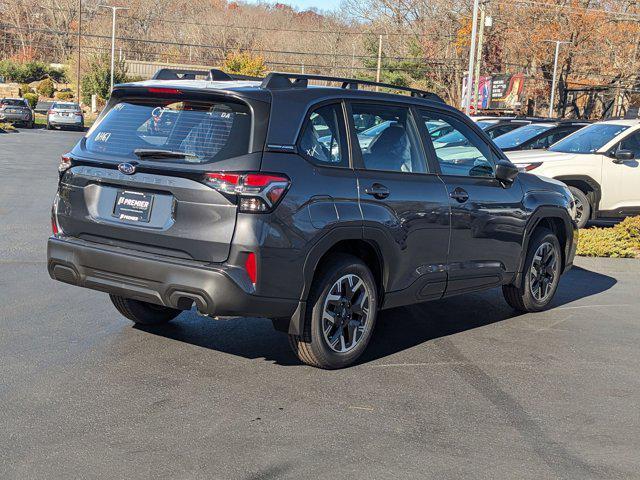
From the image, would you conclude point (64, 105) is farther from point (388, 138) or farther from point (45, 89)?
point (388, 138)

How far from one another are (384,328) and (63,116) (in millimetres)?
43489

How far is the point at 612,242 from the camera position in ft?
38.5

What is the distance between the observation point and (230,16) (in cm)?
11500

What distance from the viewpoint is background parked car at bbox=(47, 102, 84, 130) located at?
47438 millimetres

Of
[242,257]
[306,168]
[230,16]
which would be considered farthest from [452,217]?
[230,16]

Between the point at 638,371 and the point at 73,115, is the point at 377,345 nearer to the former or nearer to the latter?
the point at 638,371

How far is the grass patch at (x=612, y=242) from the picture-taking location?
11.6 metres

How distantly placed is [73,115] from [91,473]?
1829 inches

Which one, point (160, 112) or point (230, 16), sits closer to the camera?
point (160, 112)

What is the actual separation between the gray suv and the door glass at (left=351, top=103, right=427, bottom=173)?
0.04 feet

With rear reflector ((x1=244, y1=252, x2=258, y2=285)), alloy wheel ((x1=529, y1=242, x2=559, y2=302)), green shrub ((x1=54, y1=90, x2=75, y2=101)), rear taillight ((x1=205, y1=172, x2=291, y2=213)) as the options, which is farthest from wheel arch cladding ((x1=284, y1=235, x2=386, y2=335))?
green shrub ((x1=54, y1=90, x2=75, y2=101))

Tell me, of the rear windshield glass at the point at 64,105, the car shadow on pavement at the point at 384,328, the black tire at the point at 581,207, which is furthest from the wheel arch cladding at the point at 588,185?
the rear windshield glass at the point at 64,105

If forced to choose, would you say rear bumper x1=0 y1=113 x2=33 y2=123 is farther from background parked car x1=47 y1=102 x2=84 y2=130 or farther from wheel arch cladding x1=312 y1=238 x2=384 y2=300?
wheel arch cladding x1=312 y1=238 x2=384 y2=300

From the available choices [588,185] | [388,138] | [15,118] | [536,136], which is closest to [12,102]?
[15,118]
